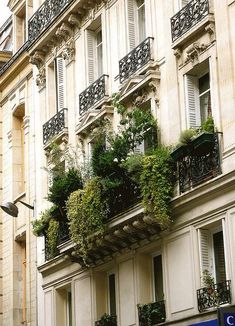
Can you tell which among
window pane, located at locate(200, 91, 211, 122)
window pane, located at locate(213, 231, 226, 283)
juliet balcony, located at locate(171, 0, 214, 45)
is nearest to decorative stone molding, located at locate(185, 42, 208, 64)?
juliet balcony, located at locate(171, 0, 214, 45)

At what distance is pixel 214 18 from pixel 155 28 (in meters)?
3.41

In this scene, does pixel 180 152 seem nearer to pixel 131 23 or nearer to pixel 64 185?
pixel 64 185

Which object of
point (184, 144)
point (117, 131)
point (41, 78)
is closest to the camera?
point (184, 144)

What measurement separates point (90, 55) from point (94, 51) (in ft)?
0.88

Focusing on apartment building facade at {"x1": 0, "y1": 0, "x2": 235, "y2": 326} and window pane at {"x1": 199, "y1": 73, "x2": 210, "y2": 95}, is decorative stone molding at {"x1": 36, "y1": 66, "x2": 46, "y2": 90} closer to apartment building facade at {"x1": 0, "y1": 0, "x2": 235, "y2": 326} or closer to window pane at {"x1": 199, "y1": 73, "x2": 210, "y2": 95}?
apartment building facade at {"x1": 0, "y1": 0, "x2": 235, "y2": 326}

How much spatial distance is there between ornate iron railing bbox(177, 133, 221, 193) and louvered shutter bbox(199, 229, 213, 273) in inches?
47.1

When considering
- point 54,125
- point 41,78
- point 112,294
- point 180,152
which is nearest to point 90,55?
point 54,125

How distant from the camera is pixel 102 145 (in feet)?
93.2

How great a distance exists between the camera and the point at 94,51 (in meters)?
32.8

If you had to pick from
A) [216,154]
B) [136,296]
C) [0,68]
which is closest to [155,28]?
[216,154]

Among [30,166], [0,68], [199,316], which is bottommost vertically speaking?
[199,316]

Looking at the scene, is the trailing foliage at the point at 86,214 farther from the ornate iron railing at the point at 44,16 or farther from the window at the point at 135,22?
the ornate iron railing at the point at 44,16

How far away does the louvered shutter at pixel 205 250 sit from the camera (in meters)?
24.8

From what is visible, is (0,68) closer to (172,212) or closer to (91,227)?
(91,227)
